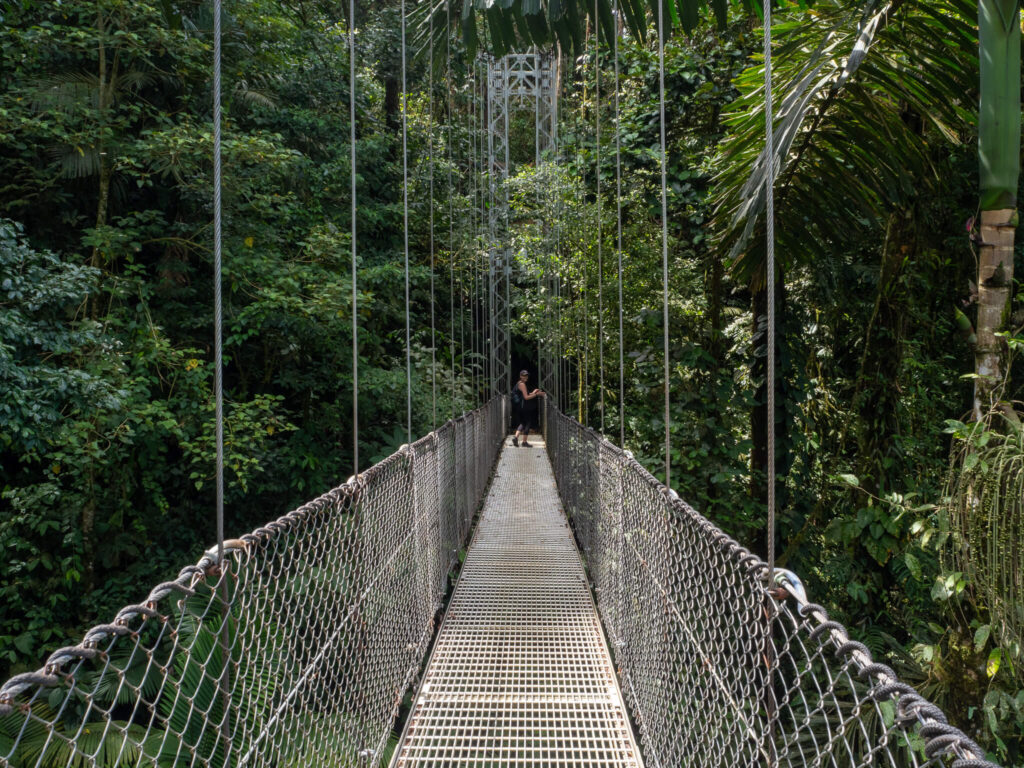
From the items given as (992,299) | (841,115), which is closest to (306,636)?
(992,299)

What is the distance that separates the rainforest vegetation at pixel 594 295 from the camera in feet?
7.11

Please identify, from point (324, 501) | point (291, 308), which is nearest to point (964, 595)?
point (324, 501)

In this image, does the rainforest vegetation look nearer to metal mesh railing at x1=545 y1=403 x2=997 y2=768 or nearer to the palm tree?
the palm tree

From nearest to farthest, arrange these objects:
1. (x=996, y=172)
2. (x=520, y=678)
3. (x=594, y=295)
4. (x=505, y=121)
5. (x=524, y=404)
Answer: (x=996, y=172) < (x=520, y=678) < (x=594, y=295) < (x=524, y=404) < (x=505, y=121)

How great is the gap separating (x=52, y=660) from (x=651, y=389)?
3.56m

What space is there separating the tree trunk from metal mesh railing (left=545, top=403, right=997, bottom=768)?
71cm

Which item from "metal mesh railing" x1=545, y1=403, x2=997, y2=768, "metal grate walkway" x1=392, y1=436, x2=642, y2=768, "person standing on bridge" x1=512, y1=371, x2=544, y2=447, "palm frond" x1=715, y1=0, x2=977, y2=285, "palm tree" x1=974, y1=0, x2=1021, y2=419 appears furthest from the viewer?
"person standing on bridge" x1=512, y1=371, x2=544, y2=447

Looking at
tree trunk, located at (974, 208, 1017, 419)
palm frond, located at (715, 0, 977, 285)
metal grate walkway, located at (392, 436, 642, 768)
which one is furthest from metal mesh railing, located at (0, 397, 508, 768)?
tree trunk, located at (974, 208, 1017, 419)

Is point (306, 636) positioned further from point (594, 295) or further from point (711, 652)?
point (594, 295)

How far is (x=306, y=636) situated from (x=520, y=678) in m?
0.90

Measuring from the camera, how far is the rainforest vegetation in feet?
7.11

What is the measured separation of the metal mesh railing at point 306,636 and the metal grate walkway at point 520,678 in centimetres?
12

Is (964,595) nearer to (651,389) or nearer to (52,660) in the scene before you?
(52,660)

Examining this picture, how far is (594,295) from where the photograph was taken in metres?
5.23
